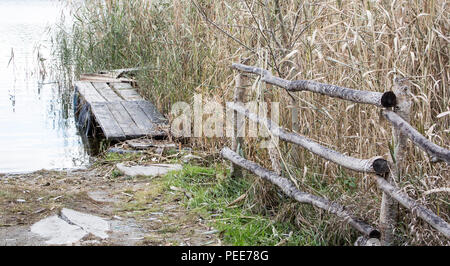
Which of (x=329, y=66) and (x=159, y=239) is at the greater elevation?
(x=329, y=66)

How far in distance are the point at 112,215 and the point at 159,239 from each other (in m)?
0.65

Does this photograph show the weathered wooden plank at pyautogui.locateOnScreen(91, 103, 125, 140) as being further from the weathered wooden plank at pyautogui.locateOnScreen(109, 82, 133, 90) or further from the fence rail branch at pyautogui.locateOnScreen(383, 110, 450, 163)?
the fence rail branch at pyautogui.locateOnScreen(383, 110, 450, 163)

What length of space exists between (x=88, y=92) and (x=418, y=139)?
5.91m

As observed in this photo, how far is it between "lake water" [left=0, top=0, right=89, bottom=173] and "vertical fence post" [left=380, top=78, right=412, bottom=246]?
13.8ft

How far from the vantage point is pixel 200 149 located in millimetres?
6164

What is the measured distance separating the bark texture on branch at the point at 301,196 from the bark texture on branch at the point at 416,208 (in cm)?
26

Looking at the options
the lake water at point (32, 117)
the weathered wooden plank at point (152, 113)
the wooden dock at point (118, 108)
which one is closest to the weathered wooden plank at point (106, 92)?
the wooden dock at point (118, 108)

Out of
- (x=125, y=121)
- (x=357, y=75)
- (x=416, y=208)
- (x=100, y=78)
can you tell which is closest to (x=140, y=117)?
(x=125, y=121)

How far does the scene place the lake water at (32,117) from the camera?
6.99 meters

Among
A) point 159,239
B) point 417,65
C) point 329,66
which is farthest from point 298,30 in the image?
point 159,239

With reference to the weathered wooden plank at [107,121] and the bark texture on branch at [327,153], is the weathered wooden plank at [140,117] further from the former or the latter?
the bark texture on branch at [327,153]

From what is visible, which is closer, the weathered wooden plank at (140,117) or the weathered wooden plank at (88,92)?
the weathered wooden plank at (140,117)

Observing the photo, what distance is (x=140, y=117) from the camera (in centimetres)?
698
